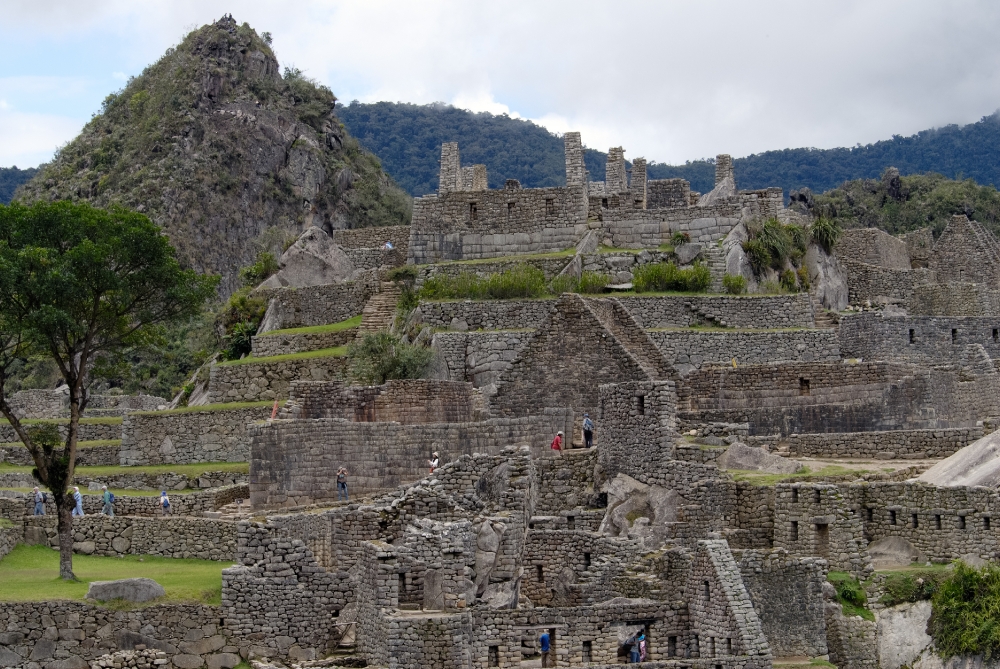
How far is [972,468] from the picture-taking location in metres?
28.1

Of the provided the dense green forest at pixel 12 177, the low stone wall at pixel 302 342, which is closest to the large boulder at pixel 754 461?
the low stone wall at pixel 302 342

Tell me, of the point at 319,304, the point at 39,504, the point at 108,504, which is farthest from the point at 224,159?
the point at 108,504

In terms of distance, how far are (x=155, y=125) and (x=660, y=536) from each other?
2680 inches

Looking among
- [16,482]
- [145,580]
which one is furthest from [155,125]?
[145,580]

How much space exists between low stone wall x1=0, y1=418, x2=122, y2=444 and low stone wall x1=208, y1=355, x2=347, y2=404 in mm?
2385

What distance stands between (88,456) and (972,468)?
19.3 metres

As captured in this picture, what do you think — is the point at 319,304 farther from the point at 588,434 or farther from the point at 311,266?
the point at 588,434

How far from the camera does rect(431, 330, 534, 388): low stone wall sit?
3600cm

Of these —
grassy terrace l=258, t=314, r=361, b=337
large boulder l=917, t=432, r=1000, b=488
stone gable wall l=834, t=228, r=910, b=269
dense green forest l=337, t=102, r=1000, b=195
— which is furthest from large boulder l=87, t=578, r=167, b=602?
→ dense green forest l=337, t=102, r=1000, b=195

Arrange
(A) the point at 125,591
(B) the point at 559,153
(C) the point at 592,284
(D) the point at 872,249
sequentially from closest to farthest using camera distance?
(A) the point at 125,591
(C) the point at 592,284
(D) the point at 872,249
(B) the point at 559,153

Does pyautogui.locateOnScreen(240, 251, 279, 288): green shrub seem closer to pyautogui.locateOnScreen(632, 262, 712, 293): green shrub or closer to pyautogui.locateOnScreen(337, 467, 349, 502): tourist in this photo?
pyautogui.locateOnScreen(632, 262, 712, 293): green shrub

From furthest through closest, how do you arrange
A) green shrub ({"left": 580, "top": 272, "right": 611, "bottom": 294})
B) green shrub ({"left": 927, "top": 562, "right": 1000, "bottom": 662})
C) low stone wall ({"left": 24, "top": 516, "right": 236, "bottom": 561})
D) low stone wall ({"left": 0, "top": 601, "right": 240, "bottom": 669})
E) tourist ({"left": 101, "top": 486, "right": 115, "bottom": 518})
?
green shrub ({"left": 580, "top": 272, "right": 611, "bottom": 294}) < tourist ({"left": 101, "top": 486, "right": 115, "bottom": 518}) < low stone wall ({"left": 24, "top": 516, "right": 236, "bottom": 561}) < low stone wall ({"left": 0, "top": 601, "right": 240, "bottom": 669}) < green shrub ({"left": 927, "top": 562, "right": 1000, "bottom": 662})

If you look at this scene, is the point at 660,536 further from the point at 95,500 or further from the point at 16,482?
the point at 16,482

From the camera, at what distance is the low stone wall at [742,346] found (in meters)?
36.5
